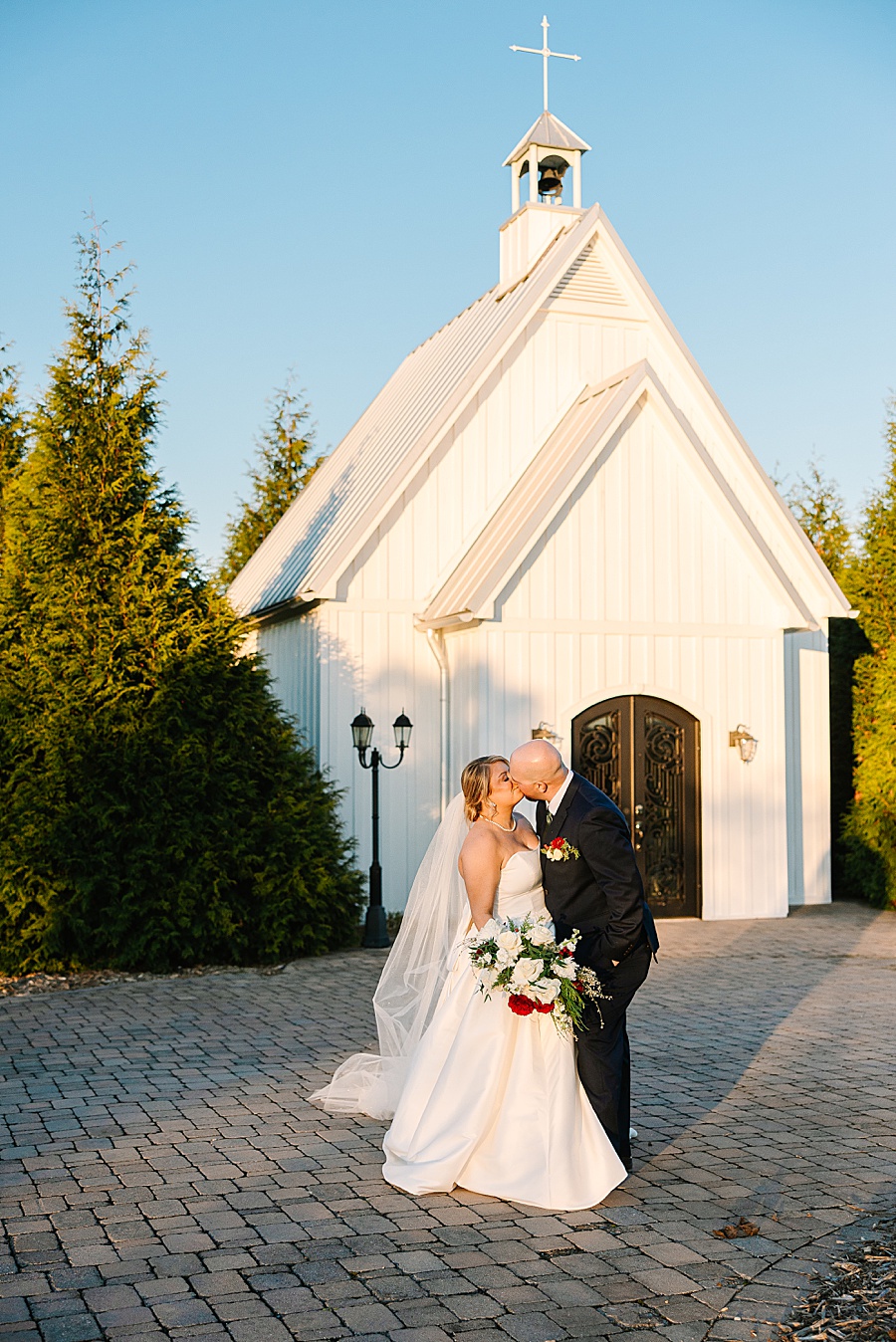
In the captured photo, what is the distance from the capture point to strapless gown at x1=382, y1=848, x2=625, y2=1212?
5.95 m

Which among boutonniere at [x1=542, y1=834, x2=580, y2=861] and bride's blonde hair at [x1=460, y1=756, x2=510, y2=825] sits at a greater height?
bride's blonde hair at [x1=460, y1=756, x2=510, y2=825]

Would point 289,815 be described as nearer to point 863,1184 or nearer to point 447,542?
point 447,542

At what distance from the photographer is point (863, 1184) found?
20.6ft

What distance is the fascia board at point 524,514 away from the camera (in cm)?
1502

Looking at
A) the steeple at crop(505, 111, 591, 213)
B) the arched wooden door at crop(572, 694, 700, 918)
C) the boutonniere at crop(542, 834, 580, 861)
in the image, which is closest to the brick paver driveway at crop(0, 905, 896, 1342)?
the boutonniere at crop(542, 834, 580, 861)

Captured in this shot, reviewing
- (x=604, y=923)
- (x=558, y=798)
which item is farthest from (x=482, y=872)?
(x=604, y=923)

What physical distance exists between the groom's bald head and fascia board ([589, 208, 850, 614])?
12.5 meters

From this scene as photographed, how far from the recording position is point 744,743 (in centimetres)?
1608

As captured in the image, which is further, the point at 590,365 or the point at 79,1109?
the point at 590,365

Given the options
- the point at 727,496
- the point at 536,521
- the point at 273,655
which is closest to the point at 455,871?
the point at 536,521

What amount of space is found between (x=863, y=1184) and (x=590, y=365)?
44.6 ft

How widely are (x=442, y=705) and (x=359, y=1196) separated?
419 inches

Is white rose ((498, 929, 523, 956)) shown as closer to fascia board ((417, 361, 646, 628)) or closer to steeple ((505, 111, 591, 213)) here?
fascia board ((417, 361, 646, 628))

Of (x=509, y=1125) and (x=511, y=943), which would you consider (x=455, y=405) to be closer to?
(x=511, y=943)
